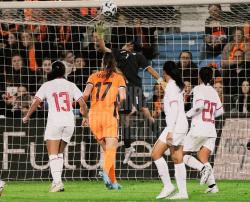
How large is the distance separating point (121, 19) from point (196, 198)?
5047 millimetres

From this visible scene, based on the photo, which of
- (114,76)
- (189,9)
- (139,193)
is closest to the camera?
(139,193)

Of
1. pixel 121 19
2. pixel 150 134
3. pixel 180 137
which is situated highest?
pixel 121 19

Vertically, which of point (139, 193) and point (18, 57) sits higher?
point (18, 57)

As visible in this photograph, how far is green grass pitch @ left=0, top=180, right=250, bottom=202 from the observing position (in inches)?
478

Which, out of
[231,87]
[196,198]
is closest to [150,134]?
[231,87]

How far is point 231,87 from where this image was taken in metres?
17.6

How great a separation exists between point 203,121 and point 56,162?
2402mm

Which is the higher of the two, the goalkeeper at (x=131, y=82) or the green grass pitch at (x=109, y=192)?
the goalkeeper at (x=131, y=82)

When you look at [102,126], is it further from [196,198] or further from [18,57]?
[18,57]

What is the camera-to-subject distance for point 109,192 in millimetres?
13398

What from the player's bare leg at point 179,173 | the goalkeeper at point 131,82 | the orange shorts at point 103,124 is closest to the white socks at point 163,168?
the player's bare leg at point 179,173

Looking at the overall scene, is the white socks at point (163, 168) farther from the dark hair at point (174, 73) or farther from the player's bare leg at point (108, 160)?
the player's bare leg at point (108, 160)

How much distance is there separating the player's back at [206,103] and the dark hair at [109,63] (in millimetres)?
1420

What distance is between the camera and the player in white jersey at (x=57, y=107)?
14016 millimetres
